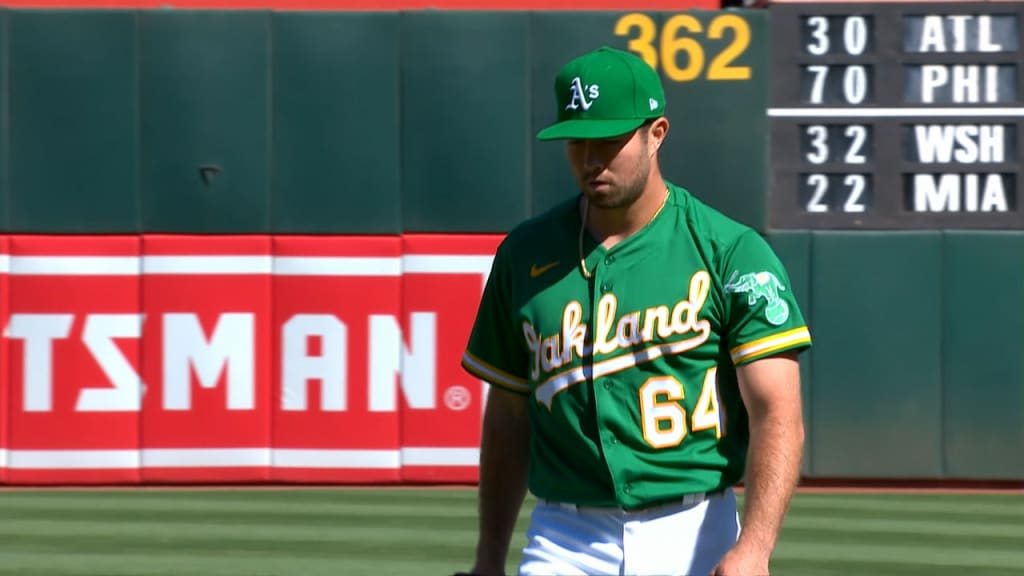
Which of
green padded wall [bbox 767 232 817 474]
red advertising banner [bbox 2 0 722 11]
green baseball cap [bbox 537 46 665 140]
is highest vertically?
red advertising banner [bbox 2 0 722 11]

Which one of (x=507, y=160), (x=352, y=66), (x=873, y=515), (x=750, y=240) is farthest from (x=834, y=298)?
(x=750, y=240)

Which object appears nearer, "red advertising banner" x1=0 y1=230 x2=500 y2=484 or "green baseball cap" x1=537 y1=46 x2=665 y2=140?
"green baseball cap" x1=537 y1=46 x2=665 y2=140

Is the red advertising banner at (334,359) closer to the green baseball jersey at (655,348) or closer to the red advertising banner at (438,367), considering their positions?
the red advertising banner at (438,367)

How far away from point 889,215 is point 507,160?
2341mm

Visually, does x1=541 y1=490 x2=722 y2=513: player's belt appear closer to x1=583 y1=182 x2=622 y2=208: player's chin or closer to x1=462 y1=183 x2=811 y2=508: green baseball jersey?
x1=462 y1=183 x2=811 y2=508: green baseball jersey

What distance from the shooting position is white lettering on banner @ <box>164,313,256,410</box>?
1030 centimetres

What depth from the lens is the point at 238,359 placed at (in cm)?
1032

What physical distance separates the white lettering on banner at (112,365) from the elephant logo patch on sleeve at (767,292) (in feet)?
25.3

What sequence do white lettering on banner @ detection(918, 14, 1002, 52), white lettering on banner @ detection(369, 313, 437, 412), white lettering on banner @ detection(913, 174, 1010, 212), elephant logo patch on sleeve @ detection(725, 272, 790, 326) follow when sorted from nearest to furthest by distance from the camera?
elephant logo patch on sleeve @ detection(725, 272, 790, 326), white lettering on banner @ detection(918, 14, 1002, 52), white lettering on banner @ detection(913, 174, 1010, 212), white lettering on banner @ detection(369, 313, 437, 412)

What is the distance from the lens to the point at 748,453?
3.07 m

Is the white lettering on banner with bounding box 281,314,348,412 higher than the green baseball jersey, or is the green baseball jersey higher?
the green baseball jersey

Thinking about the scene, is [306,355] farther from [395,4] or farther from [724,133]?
[395,4]

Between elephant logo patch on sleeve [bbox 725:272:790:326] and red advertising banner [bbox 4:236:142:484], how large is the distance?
7.69 metres

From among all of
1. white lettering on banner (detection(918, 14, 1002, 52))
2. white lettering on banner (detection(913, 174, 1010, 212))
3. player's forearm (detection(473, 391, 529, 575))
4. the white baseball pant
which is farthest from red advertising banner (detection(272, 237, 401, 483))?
the white baseball pant
